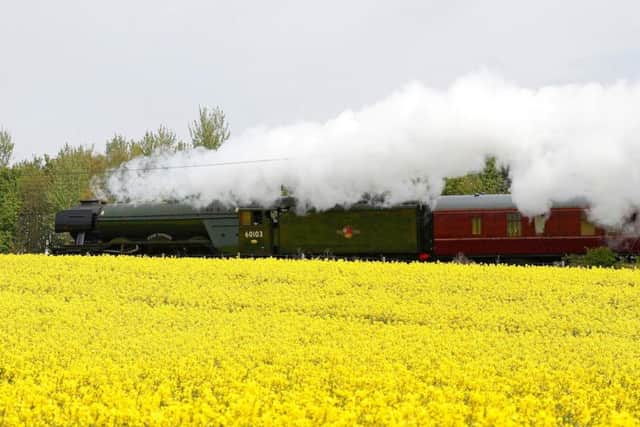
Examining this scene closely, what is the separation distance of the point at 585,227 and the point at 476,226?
148 inches

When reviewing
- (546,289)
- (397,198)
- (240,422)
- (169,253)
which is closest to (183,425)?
(240,422)

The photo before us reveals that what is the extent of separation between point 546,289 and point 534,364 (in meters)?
7.76

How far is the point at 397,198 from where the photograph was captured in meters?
27.3

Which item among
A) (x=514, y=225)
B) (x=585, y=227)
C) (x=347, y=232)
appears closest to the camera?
(x=585, y=227)

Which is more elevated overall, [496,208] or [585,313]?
[496,208]

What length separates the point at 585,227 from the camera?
26.5 m

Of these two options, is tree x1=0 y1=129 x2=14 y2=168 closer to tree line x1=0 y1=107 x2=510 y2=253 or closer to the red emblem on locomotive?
tree line x1=0 y1=107 x2=510 y2=253

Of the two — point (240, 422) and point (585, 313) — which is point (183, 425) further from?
point (585, 313)

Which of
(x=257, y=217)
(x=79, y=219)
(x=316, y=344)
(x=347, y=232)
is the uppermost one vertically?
(x=79, y=219)

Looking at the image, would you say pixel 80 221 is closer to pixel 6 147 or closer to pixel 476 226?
pixel 476 226

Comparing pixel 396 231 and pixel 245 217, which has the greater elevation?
pixel 245 217

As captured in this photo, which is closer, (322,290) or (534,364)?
(534,364)

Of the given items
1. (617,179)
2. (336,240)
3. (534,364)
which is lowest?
(534,364)

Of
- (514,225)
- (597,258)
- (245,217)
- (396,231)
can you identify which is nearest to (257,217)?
(245,217)
